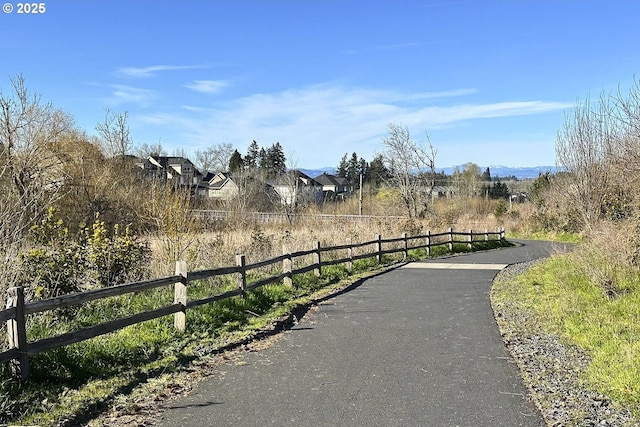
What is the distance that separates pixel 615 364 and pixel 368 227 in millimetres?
20439

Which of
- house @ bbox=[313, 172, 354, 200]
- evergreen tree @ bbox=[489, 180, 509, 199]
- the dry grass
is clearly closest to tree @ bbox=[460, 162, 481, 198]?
evergreen tree @ bbox=[489, 180, 509, 199]

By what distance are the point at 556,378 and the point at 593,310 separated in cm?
434

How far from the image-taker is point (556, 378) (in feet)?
20.7

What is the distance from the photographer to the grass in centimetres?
611

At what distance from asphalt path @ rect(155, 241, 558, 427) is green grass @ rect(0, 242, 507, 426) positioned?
0.77m

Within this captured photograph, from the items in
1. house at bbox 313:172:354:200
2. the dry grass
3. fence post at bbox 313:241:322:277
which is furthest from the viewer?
house at bbox 313:172:354:200

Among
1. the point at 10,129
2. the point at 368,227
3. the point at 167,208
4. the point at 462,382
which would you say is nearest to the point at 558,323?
the point at 462,382

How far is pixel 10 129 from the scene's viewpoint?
Answer: 2295cm

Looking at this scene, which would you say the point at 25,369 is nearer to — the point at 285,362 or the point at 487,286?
the point at 285,362

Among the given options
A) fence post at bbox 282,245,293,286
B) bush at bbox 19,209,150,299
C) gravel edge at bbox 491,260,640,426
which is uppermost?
bush at bbox 19,209,150,299

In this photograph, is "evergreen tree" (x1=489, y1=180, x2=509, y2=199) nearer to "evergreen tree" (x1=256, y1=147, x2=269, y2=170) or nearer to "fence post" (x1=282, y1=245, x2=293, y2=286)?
"evergreen tree" (x1=256, y1=147, x2=269, y2=170)

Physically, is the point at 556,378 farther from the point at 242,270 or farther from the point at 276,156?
the point at 276,156

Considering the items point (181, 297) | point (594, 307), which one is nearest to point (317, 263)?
point (181, 297)

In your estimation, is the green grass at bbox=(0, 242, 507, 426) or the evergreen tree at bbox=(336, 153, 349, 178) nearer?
the green grass at bbox=(0, 242, 507, 426)
